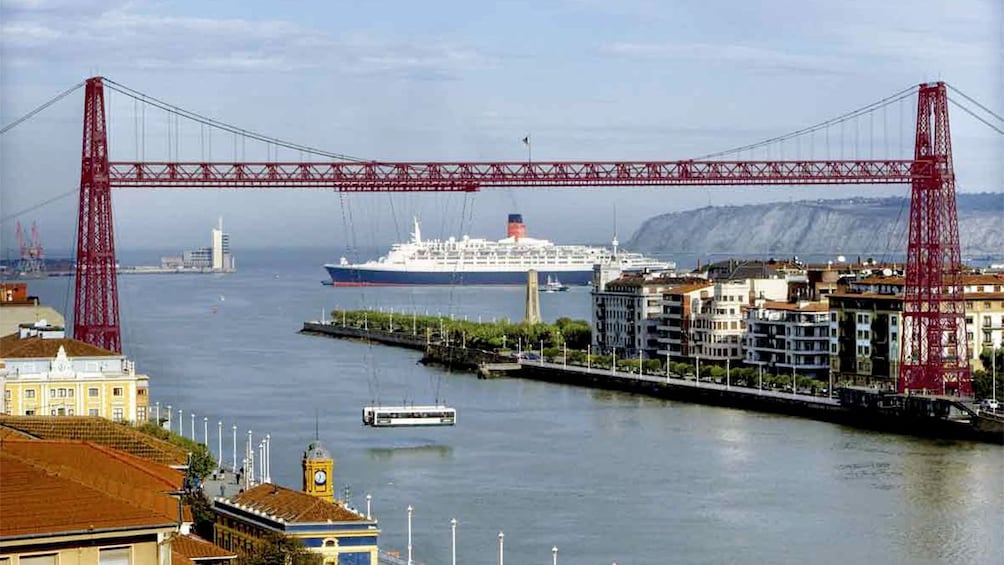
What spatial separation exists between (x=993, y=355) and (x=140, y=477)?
15.1 meters

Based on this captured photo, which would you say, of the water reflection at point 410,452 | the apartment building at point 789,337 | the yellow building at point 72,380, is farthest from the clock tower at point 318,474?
the apartment building at point 789,337

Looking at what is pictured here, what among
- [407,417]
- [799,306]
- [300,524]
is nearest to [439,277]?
[799,306]

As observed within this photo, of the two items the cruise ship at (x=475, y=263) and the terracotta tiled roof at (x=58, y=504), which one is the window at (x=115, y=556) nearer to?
the terracotta tiled roof at (x=58, y=504)

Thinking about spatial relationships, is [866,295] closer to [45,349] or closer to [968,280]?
[968,280]

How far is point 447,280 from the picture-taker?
52.7 metres

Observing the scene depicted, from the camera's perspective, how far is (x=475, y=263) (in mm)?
52656

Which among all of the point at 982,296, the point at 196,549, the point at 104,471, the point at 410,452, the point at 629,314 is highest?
the point at 982,296

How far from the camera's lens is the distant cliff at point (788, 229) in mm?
86500

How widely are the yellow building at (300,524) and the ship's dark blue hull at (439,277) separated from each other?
43.7m

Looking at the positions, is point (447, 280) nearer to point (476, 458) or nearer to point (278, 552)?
point (476, 458)

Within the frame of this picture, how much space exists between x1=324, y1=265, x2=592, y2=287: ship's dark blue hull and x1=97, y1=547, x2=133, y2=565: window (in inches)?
1941

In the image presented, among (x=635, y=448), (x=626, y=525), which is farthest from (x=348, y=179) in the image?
(x=626, y=525)

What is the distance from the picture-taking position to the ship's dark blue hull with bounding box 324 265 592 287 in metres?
52.4

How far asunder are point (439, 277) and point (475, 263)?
108 cm
